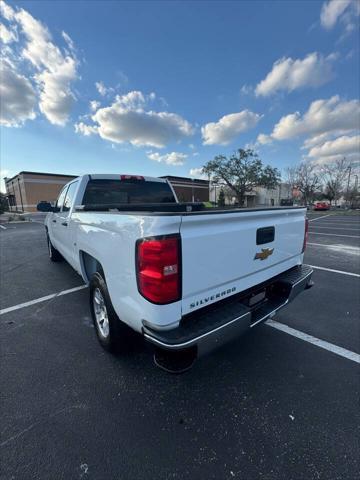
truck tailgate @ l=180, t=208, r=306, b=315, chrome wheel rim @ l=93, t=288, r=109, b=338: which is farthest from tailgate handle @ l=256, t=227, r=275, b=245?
chrome wheel rim @ l=93, t=288, r=109, b=338

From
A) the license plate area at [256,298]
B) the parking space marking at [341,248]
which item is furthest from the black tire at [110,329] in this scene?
the parking space marking at [341,248]

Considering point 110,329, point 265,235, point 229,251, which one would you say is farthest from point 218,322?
point 110,329

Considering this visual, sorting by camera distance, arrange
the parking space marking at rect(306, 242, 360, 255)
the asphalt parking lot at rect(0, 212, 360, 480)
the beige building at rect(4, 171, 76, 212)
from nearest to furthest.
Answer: the asphalt parking lot at rect(0, 212, 360, 480), the parking space marking at rect(306, 242, 360, 255), the beige building at rect(4, 171, 76, 212)

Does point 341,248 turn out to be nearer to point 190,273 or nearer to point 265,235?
point 265,235

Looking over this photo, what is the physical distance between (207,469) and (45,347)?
7.34 feet

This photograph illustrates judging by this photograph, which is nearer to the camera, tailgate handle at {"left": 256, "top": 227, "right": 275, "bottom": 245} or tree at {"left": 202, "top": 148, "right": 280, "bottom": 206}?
tailgate handle at {"left": 256, "top": 227, "right": 275, "bottom": 245}

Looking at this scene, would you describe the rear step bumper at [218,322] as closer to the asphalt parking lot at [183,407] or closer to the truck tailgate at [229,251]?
the truck tailgate at [229,251]

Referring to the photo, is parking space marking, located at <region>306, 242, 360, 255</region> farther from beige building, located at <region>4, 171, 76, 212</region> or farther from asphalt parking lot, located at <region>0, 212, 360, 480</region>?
beige building, located at <region>4, 171, 76, 212</region>

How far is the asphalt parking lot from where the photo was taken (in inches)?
63.1

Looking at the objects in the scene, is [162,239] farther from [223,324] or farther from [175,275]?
[223,324]

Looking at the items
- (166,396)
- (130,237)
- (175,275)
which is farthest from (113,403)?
(130,237)

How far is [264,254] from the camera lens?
7.83 ft

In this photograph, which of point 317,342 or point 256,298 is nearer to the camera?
point 256,298

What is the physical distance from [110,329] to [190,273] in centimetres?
127
